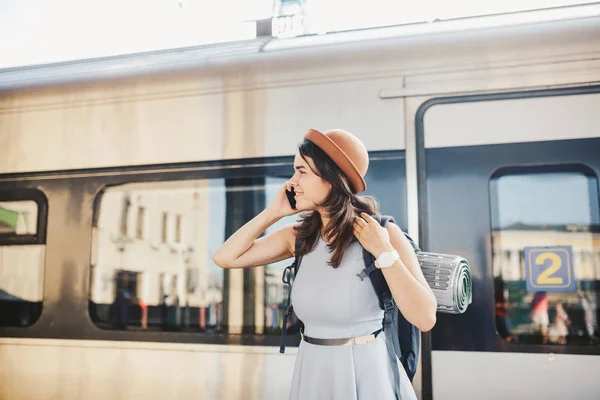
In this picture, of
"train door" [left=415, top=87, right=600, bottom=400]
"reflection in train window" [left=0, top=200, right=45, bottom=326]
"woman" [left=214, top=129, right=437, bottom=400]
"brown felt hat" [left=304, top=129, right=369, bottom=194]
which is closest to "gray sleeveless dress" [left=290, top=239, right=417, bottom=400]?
"woman" [left=214, top=129, right=437, bottom=400]

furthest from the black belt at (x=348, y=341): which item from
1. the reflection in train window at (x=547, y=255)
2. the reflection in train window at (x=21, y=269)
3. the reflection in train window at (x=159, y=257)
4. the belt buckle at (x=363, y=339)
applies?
the reflection in train window at (x=21, y=269)

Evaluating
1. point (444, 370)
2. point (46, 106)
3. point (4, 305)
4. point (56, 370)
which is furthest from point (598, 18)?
point (4, 305)

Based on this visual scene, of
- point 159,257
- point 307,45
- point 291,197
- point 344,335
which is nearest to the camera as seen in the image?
point 344,335

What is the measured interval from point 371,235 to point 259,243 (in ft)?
1.69

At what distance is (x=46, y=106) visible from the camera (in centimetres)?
319

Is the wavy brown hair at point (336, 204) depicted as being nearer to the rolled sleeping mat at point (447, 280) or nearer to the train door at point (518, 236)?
the rolled sleeping mat at point (447, 280)

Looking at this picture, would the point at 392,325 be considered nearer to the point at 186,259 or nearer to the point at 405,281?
the point at 405,281

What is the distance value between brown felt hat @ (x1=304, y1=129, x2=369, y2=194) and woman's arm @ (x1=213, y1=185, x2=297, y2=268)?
269 millimetres

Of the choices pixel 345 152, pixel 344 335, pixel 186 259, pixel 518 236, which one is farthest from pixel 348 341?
pixel 186 259

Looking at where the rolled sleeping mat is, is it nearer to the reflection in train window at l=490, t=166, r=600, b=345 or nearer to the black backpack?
the black backpack

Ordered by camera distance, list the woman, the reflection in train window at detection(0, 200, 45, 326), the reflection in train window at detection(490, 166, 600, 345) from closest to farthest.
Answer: the woman < the reflection in train window at detection(490, 166, 600, 345) < the reflection in train window at detection(0, 200, 45, 326)

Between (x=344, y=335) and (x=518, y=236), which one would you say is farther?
(x=518, y=236)

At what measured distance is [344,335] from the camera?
163 centimetres

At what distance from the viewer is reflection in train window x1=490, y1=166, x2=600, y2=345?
230 cm
